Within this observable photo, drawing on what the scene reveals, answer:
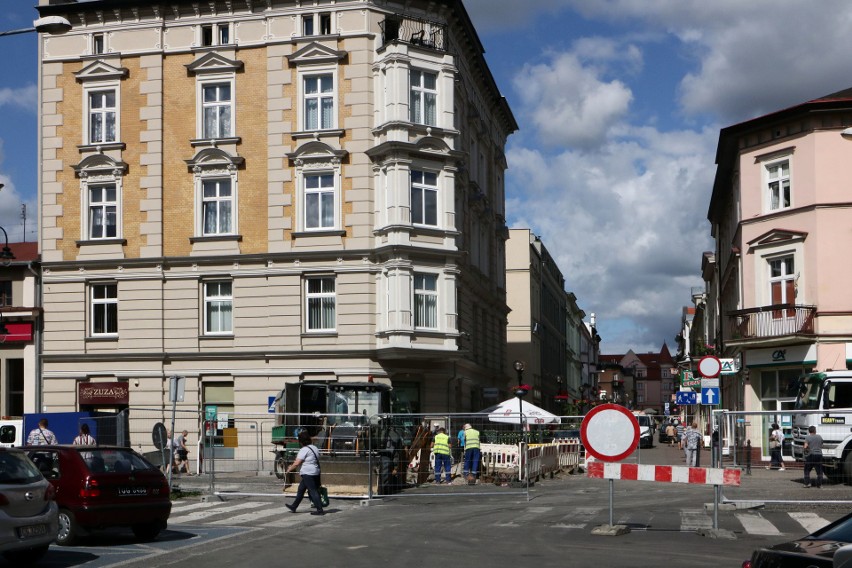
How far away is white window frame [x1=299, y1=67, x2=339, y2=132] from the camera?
1550 inches

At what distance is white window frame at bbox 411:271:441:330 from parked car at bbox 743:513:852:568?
29175 mm

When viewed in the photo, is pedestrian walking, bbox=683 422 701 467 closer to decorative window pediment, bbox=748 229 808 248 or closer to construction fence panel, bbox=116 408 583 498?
decorative window pediment, bbox=748 229 808 248

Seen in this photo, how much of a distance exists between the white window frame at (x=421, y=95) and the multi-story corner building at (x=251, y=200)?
72 mm

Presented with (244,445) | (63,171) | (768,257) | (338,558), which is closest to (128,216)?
(63,171)

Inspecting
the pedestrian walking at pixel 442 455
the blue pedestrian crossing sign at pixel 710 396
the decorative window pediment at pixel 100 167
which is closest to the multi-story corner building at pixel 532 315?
the decorative window pediment at pixel 100 167

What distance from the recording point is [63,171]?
41.5m

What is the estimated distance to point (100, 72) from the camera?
4116 centimetres

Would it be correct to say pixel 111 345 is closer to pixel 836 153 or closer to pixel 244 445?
pixel 244 445

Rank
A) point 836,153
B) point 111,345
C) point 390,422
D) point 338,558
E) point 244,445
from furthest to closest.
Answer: point 111,345, point 836,153, point 244,445, point 390,422, point 338,558

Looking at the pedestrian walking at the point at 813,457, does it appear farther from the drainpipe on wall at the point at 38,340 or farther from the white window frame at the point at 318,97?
the drainpipe on wall at the point at 38,340

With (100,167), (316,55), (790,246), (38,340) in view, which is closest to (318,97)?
(316,55)

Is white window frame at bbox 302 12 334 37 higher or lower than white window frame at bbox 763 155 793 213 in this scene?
higher

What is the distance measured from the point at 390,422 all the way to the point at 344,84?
Answer: 17354 millimetres

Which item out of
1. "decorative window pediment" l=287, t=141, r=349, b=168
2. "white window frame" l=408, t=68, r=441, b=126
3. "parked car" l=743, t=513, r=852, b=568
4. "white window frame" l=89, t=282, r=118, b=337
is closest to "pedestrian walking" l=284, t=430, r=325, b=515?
"parked car" l=743, t=513, r=852, b=568
